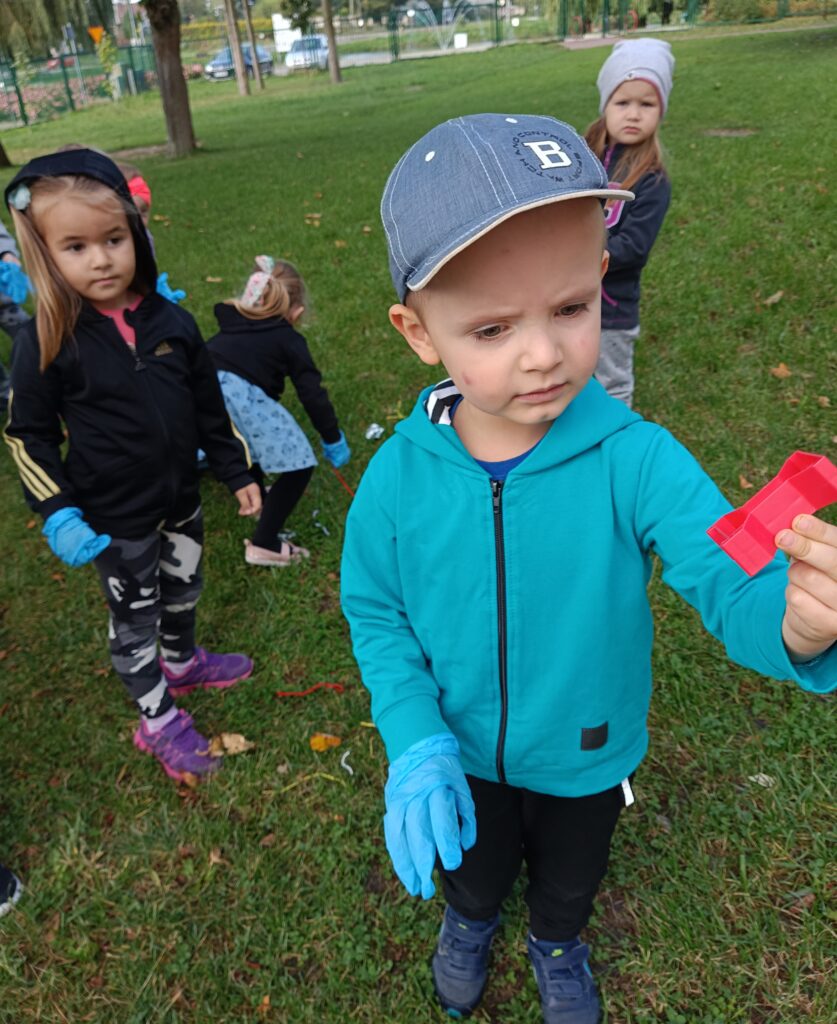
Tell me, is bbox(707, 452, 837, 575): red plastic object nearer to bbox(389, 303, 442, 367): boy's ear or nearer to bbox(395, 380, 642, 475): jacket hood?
A: bbox(395, 380, 642, 475): jacket hood

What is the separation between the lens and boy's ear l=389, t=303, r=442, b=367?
54.5 inches

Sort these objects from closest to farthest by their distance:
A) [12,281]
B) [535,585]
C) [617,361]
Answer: [535,585] < [617,361] < [12,281]

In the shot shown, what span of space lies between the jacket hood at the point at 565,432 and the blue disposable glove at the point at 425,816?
1.86 feet

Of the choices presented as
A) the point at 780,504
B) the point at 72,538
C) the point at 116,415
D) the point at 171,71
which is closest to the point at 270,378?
the point at 116,415

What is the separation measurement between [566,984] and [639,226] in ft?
9.84

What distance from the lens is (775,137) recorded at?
8.99 meters

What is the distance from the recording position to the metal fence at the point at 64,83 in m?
28.6

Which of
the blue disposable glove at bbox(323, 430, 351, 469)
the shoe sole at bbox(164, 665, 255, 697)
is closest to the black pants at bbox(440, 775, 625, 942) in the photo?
the shoe sole at bbox(164, 665, 255, 697)

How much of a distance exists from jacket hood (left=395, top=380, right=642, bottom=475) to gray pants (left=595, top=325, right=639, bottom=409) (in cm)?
243

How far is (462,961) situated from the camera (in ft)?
6.81

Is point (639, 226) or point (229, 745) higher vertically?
point (639, 226)

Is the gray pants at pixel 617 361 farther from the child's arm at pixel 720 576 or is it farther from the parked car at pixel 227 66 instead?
the parked car at pixel 227 66

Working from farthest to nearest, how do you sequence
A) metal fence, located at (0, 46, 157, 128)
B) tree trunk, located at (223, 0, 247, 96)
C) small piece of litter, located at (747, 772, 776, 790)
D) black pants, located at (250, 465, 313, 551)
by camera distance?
metal fence, located at (0, 46, 157, 128) → tree trunk, located at (223, 0, 247, 96) → black pants, located at (250, 465, 313, 551) → small piece of litter, located at (747, 772, 776, 790)

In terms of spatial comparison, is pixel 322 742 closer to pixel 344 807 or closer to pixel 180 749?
pixel 344 807
